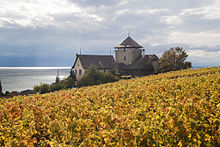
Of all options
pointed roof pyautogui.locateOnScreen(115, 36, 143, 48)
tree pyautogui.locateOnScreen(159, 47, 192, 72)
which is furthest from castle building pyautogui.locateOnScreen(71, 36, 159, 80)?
tree pyautogui.locateOnScreen(159, 47, 192, 72)

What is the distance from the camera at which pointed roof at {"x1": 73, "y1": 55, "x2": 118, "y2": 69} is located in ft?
163

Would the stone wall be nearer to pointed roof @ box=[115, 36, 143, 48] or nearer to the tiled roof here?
pointed roof @ box=[115, 36, 143, 48]

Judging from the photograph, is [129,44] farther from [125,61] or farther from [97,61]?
[97,61]

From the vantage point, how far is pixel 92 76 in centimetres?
3675

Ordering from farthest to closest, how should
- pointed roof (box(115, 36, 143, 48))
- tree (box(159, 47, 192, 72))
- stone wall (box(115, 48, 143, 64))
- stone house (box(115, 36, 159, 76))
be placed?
1. pointed roof (box(115, 36, 143, 48))
2. stone wall (box(115, 48, 143, 64))
3. stone house (box(115, 36, 159, 76))
4. tree (box(159, 47, 192, 72))

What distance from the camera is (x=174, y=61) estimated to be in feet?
163

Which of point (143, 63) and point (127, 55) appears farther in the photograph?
point (127, 55)

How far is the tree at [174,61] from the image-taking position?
49094 mm

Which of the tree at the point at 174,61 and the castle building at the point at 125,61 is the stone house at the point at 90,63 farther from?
the tree at the point at 174,61

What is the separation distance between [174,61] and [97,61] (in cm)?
2156

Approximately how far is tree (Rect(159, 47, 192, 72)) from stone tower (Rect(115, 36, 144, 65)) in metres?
11.1

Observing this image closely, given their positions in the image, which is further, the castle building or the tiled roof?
the tiled roof

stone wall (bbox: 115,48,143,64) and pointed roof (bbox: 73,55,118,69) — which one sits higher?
stone wall (bbox: 115,48,143,64)

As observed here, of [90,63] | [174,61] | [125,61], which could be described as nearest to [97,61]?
[90,63]
